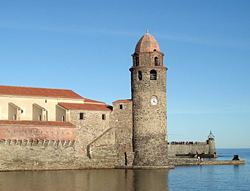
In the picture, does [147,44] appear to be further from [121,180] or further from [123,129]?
[121,180]

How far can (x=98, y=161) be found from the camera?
3950cm

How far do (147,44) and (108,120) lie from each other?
8.48 m

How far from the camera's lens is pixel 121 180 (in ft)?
103

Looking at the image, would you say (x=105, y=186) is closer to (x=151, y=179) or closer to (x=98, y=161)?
(x=151, y=179)

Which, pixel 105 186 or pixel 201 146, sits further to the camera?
pixel 201 146

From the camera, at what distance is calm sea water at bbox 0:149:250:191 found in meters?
27.8

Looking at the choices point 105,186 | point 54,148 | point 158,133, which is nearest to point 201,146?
point 158,133

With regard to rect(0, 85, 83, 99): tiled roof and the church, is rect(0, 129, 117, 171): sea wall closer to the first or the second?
the church

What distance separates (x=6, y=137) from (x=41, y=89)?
907 centimetres

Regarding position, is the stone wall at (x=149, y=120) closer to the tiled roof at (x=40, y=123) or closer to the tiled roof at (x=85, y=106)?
the tiled roof at (x=85, y=106)

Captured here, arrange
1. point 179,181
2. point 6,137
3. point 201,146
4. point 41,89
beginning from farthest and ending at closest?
1. point 201,146
2. point 41,89
3. point 6,137
4. point 179,181

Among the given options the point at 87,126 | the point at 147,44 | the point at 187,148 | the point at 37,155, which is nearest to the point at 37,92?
the point at 87,126

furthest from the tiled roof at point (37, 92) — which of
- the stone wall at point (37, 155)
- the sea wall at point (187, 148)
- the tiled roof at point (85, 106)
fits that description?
the sea wall at point (187, 148)

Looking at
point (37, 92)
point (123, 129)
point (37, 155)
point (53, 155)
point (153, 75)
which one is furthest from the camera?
point (37, 92)
